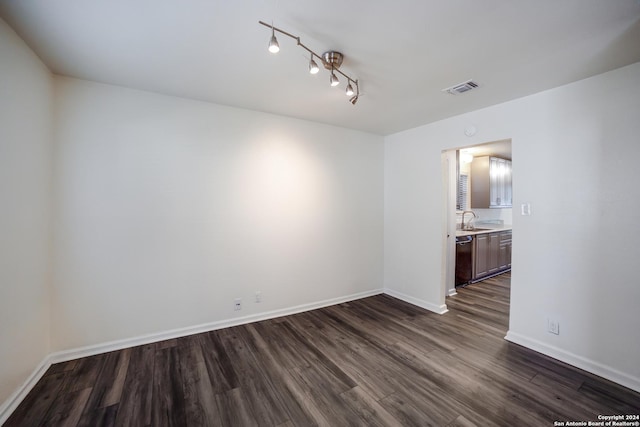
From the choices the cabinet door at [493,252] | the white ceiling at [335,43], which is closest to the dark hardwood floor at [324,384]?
the cabinet door at [493,252]

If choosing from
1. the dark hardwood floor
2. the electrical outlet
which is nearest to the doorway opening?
the electrical outlet

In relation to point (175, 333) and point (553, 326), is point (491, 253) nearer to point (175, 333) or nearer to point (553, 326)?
point (553, 326)

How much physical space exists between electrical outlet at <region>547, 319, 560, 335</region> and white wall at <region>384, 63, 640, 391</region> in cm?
3

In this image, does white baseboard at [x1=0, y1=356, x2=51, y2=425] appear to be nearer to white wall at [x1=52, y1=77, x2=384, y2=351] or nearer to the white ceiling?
white wall at [x1=52, y1=77, x2=384, y2=351]

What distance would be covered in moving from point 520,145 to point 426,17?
1888mm

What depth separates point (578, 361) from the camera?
2271 mm

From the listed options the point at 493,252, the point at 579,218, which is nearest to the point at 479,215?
the point at 493,252

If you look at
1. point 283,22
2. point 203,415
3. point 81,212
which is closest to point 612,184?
point 283,22

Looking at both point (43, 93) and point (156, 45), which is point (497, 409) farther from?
point (43, 93)

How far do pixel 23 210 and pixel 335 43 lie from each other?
2.60 meters

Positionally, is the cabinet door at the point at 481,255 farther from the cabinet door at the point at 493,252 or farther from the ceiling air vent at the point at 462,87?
the ceiling air vent at the point at 462,87

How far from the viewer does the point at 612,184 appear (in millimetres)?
2133

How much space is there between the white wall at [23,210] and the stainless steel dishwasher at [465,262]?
5.33m

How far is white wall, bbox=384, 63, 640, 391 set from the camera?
206cm
